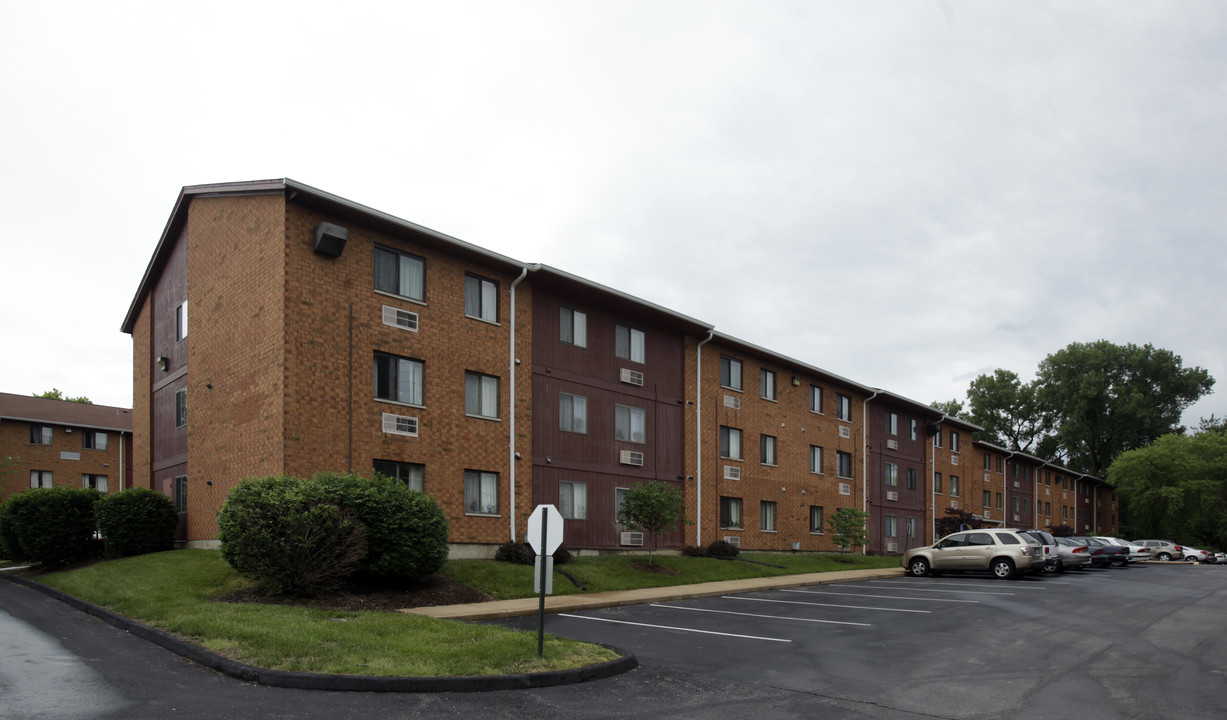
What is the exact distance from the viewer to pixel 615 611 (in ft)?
56.9

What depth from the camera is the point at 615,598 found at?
1881cm

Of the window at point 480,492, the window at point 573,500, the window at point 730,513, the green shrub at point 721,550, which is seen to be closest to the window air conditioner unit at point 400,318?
the window at point 480,492

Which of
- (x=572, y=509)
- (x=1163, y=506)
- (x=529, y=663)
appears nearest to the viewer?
(x=529, y=663)

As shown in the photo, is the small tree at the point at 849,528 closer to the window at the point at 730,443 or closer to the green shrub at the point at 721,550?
the window at the point at 730,443

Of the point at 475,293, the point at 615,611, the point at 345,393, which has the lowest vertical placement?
the point at 615,611

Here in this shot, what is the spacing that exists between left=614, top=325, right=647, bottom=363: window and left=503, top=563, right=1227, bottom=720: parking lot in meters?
8.98

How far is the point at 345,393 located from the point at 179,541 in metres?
7.29

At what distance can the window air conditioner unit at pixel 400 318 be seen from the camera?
21062 mm

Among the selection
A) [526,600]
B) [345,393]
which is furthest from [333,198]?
[526,600]

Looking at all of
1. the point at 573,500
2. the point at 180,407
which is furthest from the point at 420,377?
the point at 180,407

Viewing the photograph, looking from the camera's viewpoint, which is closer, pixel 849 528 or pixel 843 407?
pixel 849 528

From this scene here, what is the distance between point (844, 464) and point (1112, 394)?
196 ft

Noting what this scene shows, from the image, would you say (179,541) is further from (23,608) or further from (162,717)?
(162,717)

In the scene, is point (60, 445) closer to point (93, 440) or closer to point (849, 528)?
point (93, 440)
